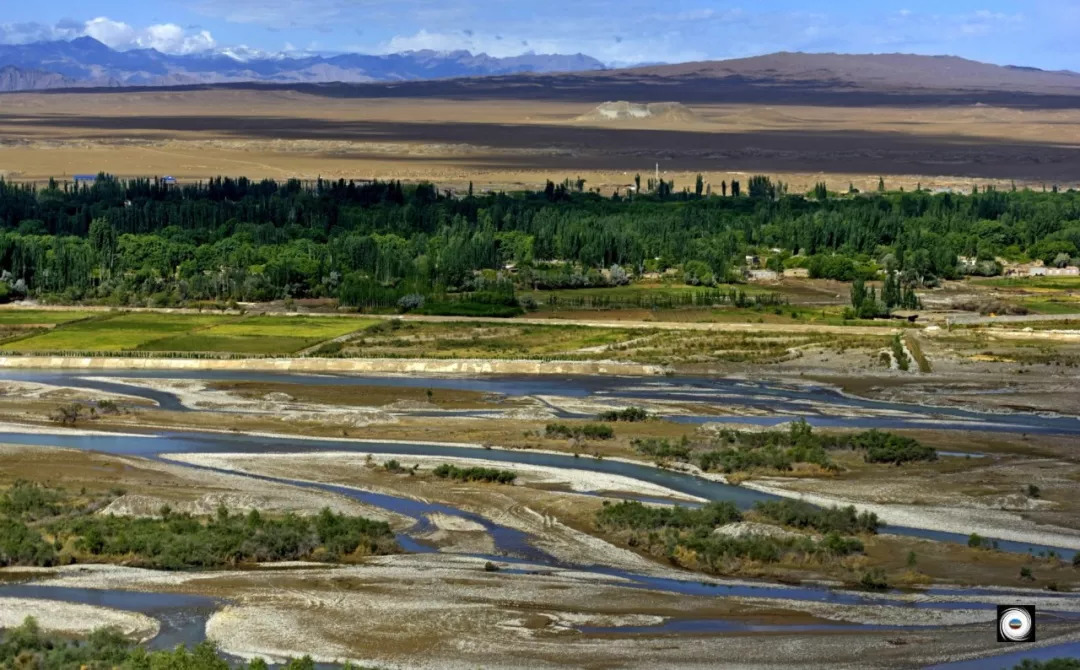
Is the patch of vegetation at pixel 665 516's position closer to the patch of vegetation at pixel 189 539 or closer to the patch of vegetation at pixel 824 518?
the patch of vegetation at pixel 824 518

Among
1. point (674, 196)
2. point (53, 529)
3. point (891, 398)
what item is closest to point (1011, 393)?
point (891, 398)

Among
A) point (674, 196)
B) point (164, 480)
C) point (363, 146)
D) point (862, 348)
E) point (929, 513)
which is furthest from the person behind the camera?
point (363, 146)

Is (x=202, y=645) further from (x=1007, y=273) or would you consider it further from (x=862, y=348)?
(x=1007, y=273)

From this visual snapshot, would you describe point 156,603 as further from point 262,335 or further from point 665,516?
point 262,335

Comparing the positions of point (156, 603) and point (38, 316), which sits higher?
point (38, 316)

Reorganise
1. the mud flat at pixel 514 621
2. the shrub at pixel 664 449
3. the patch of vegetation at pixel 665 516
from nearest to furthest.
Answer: the mud flat at pixel 514 621, the patch of vegetation at pixel 665 516, the shrub at pixel 664 449

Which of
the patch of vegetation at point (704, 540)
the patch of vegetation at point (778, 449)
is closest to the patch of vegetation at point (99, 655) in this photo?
the patch of vegetation at point (704, 540)

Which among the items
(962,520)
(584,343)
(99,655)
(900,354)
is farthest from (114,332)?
(99,655)
